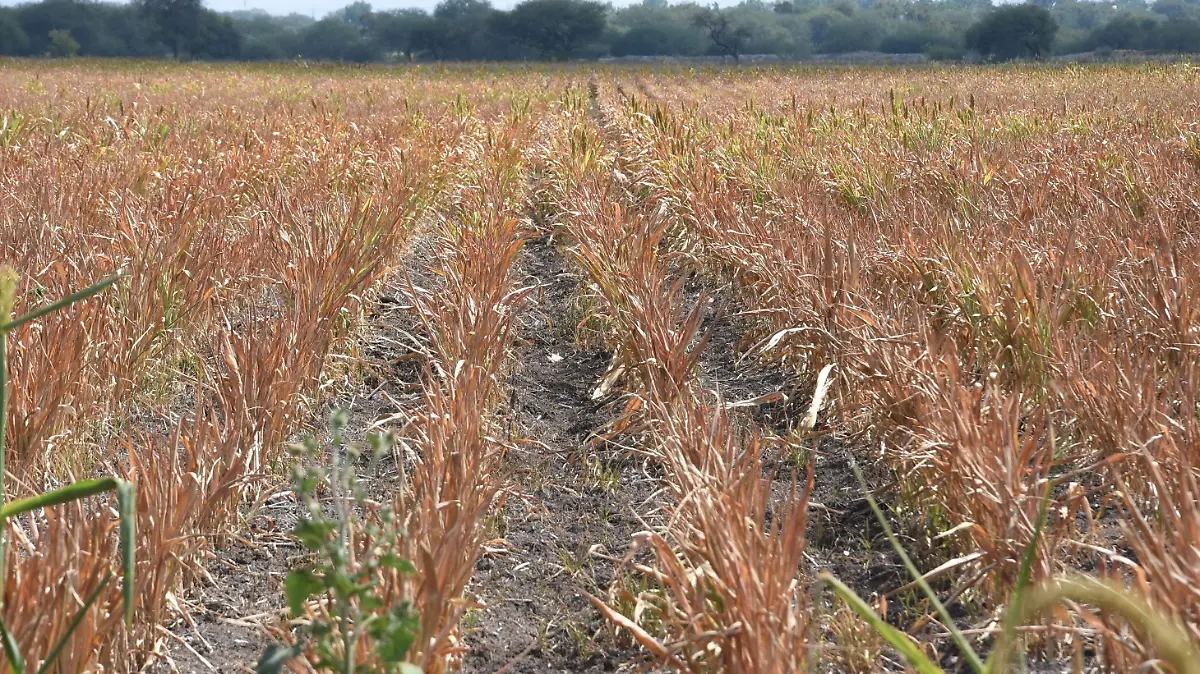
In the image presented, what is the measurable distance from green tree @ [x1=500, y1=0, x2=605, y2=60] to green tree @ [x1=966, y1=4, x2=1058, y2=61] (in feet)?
82.8

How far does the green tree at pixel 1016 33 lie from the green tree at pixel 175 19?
48.1 meters

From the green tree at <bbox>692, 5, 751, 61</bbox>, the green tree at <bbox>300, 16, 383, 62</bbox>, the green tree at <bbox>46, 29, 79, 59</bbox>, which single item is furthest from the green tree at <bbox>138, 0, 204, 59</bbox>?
the green tree at <bbox>692, 5, 751, 61</bbox>

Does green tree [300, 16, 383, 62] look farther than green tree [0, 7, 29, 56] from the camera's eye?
Yes

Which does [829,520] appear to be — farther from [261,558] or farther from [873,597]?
[261,558]

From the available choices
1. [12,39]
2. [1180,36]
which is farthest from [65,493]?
[12,39]

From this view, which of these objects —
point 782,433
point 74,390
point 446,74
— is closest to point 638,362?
point 782,433

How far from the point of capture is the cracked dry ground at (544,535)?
183 centimetres

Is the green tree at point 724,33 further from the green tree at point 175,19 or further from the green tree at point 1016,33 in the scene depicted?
the green tree at point 175,19

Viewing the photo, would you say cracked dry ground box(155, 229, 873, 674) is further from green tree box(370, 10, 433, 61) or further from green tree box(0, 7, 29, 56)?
green tree box(370, 10, 433, 61)

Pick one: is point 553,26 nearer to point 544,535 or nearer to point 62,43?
point 62,43

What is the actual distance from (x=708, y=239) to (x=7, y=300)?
375 cm

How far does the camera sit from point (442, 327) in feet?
10.4

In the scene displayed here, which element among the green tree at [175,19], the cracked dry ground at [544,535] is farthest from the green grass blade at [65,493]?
the green tree at [175,19]

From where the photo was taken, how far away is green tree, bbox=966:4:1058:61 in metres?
53.7
